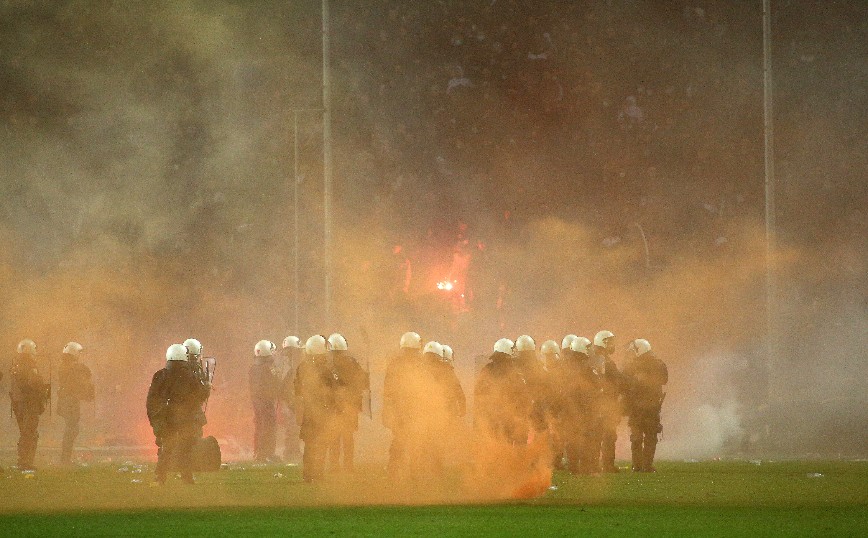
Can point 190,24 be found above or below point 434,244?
above

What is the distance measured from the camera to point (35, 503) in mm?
13992

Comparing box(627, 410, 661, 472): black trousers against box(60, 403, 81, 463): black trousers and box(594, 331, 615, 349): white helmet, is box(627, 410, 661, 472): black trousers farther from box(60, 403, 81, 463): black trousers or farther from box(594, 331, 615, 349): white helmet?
box(60, 403, 81, 463): black trousers

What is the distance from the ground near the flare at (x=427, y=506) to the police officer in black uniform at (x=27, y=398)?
5.20 feet

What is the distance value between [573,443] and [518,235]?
16257 millimetres

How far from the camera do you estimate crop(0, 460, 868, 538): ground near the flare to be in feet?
36.5

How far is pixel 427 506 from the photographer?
43.9ft

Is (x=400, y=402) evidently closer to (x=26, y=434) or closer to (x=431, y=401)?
(x=431, y=401)

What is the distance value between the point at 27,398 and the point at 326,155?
1555 cm

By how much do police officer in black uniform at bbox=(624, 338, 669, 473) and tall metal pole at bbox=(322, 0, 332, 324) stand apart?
14.5 meters

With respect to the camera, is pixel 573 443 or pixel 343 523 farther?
pixel 573 443

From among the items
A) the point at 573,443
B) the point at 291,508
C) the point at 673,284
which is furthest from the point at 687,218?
the point at 291,508

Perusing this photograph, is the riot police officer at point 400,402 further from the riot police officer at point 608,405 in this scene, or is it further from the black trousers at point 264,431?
the black trousers at point 264,431

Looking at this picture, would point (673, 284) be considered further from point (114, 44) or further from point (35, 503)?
point (35, 503)

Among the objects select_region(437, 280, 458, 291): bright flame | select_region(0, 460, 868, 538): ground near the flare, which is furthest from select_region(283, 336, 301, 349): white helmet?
select_region(437, 280, 458, 291): bright flame
